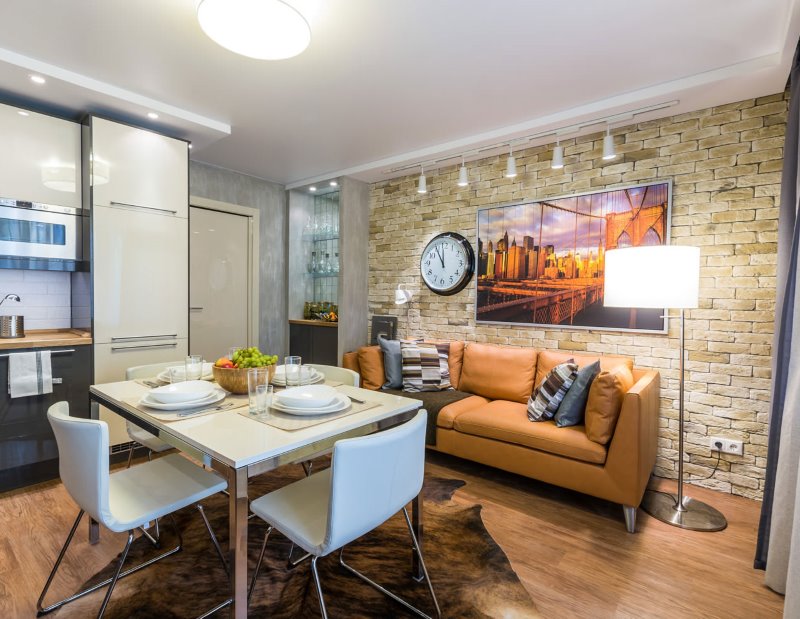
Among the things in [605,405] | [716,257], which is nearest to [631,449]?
[605,405]

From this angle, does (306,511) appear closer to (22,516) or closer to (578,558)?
(578,558)

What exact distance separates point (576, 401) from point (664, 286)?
82 centimetres

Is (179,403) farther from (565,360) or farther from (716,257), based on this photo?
(716,257)

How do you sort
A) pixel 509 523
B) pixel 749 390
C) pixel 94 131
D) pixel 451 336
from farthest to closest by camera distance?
pixel 451 336, pixel 94 131, pixel 749 390, pixel 509 523

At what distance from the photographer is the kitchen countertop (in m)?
2.57

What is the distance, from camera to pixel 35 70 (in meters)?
2.43

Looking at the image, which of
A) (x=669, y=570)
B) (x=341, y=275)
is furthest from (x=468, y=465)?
(x=341, y=275)

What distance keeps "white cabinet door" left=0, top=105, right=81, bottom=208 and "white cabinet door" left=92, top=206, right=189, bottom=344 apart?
1.02 ft

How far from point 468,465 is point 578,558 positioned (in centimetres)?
115

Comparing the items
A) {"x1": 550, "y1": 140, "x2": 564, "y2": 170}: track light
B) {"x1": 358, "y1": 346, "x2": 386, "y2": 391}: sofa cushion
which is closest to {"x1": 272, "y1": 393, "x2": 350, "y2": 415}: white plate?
{"x1": 358, "y1": 346, "x2": 386, "y2": 391}: sofa cushion

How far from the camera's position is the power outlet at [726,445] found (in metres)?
2.65

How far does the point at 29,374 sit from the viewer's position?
262cm

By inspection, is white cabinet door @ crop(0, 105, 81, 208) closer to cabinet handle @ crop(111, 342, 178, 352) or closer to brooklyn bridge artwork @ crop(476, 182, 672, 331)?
cabinet handle @ crop(111, 342, 178, 352)

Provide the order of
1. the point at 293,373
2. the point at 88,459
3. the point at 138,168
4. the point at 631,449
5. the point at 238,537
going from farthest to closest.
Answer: the point at 138,168, the point at 631,449, the point at 293,373, the point at 88,459, the point at 238,537
